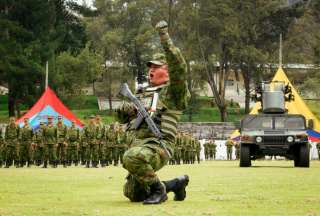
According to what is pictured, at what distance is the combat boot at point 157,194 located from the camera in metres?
11.4

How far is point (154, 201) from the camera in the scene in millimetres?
11359

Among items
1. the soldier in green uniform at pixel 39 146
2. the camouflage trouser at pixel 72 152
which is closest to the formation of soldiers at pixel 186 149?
the camouflage trouser at pixel 72 152

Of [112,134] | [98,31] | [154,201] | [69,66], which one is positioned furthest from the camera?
[98,31]

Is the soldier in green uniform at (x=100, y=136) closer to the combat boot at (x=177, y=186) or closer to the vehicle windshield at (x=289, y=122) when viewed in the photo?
the vehicle windshield at (x=289, y=122)

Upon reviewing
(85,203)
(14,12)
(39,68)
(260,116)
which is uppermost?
(14,12)

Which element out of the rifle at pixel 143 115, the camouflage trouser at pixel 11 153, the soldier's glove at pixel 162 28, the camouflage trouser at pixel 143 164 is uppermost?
the soldier's glove at pixel 162 28

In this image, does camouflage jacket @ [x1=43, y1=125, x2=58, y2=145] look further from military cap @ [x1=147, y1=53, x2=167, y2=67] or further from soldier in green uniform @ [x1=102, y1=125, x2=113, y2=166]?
military cap @ [x1=147, y1=53, x2=167, y2=67]

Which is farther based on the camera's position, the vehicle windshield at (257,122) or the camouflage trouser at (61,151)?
the camouflage trouser at (61,151)

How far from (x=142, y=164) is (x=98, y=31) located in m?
74.7

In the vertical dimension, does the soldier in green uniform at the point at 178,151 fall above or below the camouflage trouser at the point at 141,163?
above

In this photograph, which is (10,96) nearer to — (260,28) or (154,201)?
(260,28)

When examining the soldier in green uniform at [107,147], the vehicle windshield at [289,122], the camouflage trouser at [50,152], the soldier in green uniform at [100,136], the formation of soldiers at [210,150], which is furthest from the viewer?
the formation of soldiers at [210,150]

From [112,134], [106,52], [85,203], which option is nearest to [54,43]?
[106,52]

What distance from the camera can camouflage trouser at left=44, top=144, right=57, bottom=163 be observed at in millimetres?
33375
